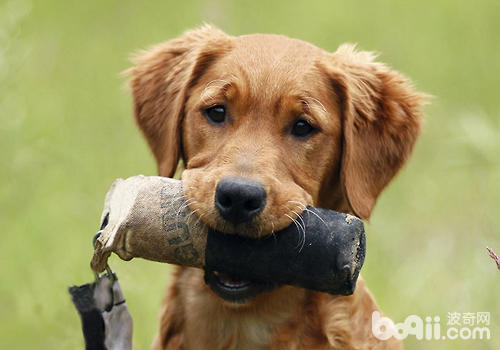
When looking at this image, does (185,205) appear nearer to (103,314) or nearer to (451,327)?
(103,314)

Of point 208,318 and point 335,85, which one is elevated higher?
point 335,85

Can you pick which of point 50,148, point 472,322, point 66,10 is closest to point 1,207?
point 50,148

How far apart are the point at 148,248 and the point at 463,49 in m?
6.40

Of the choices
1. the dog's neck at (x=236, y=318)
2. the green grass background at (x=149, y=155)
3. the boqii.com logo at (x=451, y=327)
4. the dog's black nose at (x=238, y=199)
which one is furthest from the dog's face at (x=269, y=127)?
the boqii.com logo at (x=451, y=327)

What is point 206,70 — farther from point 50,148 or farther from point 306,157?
point 50,148

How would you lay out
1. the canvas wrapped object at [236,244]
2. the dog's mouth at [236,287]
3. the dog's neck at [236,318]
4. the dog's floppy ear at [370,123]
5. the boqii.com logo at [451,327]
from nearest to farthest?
the canvas wrapped object at [236,244], the dog's mouth at [236,287], the dog's neck at [236,318], the dog's floppy ear at [370,123], the boqii.com logo at [451,327]

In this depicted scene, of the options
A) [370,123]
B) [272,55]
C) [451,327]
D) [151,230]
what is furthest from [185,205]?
[451,327]

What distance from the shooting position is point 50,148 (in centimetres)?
727

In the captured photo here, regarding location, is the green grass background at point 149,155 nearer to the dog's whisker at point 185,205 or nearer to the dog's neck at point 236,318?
the dog's neck at point 236,318

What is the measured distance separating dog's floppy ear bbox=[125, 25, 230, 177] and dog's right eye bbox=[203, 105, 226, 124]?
27cm

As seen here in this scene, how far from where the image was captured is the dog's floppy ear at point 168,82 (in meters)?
4.73

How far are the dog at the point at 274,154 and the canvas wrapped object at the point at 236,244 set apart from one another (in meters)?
0.07

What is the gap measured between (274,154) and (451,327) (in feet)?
6.42

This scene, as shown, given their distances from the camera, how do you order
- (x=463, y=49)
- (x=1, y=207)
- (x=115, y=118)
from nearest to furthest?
(x=1, y=207)
(x=115, y=118)
(x=463, y=49)
